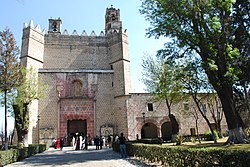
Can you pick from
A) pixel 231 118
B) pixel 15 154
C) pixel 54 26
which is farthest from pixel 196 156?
pixel 54 26

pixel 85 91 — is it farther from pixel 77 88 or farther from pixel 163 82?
pixel 163 82

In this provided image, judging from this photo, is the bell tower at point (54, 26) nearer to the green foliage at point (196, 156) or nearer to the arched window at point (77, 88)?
the arched window at point (77, 88)

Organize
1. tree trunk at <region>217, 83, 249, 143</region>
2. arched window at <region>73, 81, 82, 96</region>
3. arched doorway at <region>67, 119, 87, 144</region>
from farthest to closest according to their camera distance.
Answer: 1. arched window at <region>73, 81, 82, 96</region>
2. arched doorway at <region>67, 119, 87, 144</region>
3. tree trunk at <region>217, 83, 249, 143</region>

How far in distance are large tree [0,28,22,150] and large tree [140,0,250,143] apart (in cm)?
1023

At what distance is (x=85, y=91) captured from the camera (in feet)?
97.9

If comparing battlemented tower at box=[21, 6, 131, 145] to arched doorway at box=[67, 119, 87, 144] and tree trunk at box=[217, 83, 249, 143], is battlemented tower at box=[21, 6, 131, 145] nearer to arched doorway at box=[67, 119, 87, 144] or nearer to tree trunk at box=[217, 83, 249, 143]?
arched doorway at box=[67, 119, 87, 144]

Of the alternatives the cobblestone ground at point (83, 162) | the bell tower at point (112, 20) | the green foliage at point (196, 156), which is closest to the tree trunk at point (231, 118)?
the green foliage at point (196, 156)

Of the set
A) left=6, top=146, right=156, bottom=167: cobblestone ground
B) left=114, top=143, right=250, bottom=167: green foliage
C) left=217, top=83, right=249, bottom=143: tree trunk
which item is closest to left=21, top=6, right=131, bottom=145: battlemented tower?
left=6, top=146, right=156, bottom=167: cobblestone ground

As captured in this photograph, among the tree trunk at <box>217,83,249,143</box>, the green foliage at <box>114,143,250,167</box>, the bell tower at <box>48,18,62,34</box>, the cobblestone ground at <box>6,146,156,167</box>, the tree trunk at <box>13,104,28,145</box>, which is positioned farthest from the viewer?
the bell tower at <box>48,18,62,34</box>

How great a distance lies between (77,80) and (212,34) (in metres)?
20.3

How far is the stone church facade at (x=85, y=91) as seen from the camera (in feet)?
90.8

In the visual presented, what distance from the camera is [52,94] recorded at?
94.4 feet

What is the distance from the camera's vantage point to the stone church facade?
27.7m

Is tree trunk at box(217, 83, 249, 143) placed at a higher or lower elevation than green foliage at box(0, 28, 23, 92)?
lower
